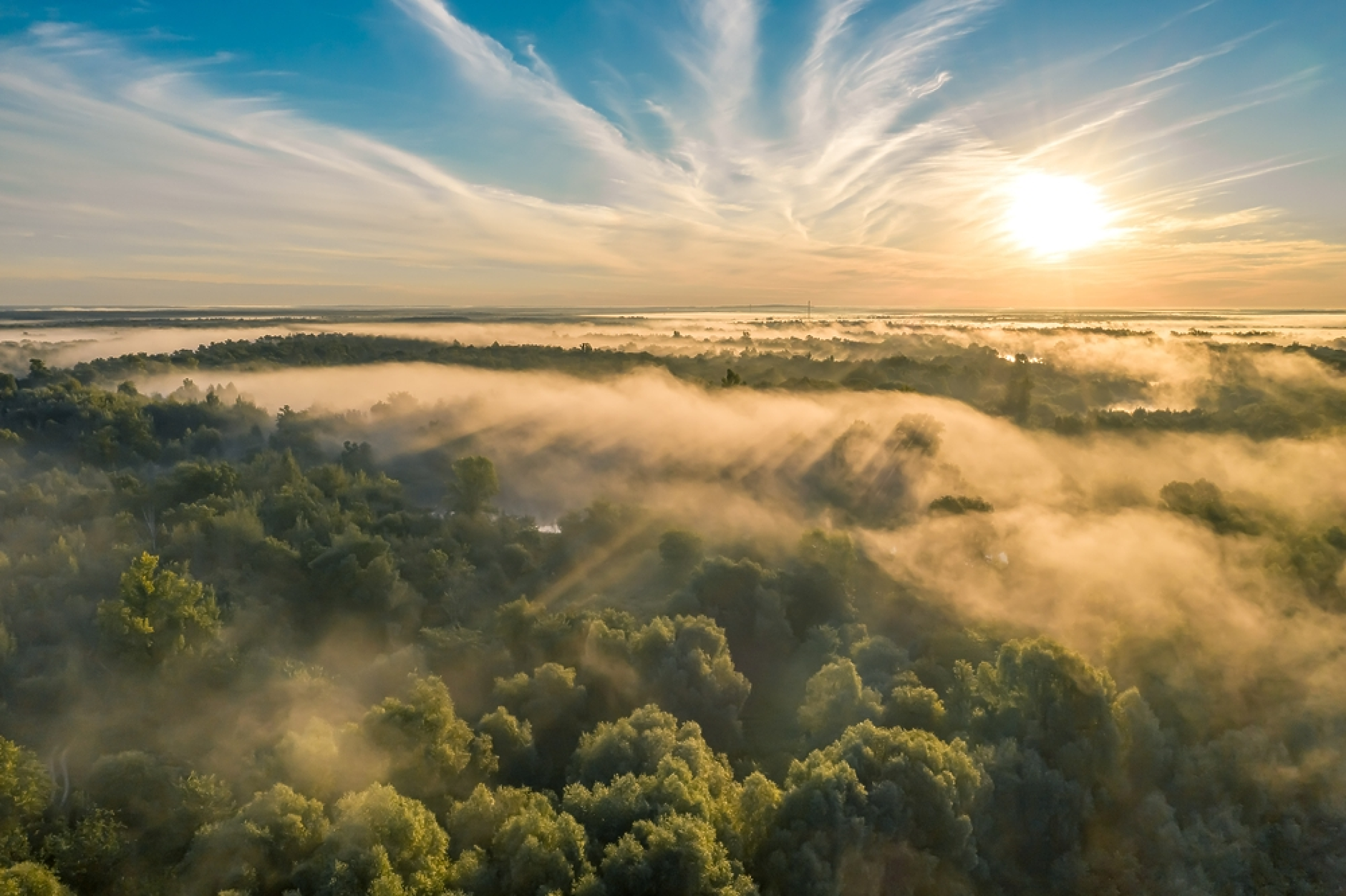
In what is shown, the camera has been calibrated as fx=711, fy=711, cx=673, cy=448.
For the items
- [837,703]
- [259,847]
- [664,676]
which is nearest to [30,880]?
[259,847]

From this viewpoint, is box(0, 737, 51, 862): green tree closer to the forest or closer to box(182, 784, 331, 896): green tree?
the forest

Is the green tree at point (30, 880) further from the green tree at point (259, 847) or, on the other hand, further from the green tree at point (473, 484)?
the green tree at point (473, 484)

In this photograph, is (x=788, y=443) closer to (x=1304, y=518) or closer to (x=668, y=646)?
(x=1304, y=518)

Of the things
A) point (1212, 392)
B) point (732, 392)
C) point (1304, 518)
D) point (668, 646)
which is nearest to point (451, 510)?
point (668, 646)

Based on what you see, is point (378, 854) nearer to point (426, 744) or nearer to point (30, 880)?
point (426, 744)

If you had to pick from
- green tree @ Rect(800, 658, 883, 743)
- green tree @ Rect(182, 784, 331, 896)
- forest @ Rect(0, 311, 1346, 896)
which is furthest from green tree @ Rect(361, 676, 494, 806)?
green tree @ Rect(800, 658, 883, 743)

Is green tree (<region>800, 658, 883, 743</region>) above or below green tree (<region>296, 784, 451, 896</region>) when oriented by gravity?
below
